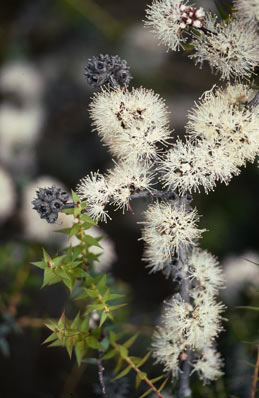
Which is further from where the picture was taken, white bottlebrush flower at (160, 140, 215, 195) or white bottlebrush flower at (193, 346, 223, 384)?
white bottlebrush flower at (193, 346, 223, 384)

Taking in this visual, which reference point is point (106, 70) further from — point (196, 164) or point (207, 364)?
point (207, 364)

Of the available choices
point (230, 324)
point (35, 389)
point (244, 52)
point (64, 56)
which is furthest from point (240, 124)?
point (64, 56)

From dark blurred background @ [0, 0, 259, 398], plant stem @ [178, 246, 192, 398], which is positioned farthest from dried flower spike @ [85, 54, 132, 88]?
dark blurred background @ [0, 0, 259, 398]

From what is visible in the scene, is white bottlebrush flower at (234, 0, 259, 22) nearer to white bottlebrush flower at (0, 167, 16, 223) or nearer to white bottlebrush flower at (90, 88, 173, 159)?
white bottlebrush flower at (90, 88, 173, 159)

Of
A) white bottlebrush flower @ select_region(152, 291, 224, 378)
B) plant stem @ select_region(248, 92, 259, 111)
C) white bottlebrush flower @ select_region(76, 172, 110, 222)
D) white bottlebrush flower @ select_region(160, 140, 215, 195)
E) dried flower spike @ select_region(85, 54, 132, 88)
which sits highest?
plant stem @ select_region(248, 92, 259, 111)

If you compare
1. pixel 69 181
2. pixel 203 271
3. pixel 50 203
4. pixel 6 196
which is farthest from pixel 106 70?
pixel 69 181

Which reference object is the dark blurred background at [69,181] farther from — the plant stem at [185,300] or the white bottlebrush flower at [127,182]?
the white bottlebrush flower at [127,182]
